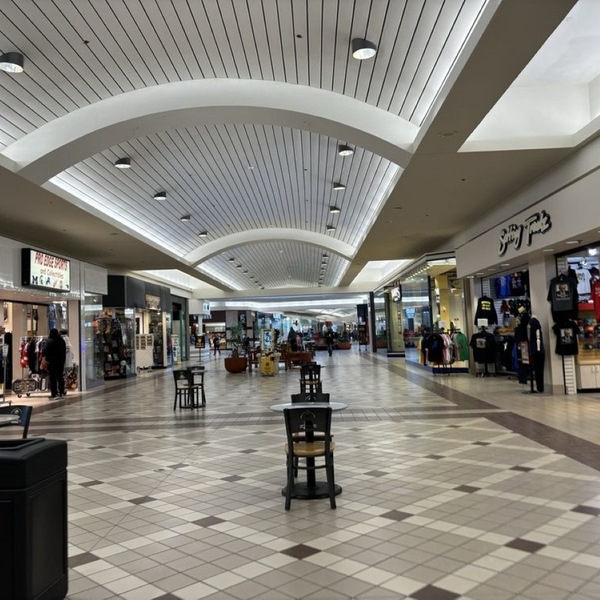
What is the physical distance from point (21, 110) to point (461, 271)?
991cm

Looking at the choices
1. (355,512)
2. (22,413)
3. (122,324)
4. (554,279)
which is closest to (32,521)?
(355,512)

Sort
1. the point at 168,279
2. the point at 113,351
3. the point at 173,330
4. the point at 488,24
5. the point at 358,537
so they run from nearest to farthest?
the point at 358,537
the point at 488,24
the point at 113,351
the point at 168,279
the point at 173,330

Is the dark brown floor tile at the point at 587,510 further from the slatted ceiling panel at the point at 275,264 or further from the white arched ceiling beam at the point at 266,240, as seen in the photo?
the slatted ceiling panel at the point at 275,264

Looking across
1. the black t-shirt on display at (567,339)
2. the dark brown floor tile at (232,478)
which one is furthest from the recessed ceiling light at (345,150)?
the dark brown floor tile at (232,478)

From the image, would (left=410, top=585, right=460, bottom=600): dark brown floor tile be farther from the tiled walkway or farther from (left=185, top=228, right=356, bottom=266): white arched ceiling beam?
(left=185, top=228, right=356, bottom=266): white arched ceiling beam

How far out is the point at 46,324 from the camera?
50.1 feet

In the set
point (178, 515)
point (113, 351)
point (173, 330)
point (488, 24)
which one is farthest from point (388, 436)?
point (173, 330)

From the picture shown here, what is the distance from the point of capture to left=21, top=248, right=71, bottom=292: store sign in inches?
438

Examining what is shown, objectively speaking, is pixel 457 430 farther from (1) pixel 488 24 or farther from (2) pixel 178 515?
(1) pixel 488 24

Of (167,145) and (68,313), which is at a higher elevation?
(167,145)

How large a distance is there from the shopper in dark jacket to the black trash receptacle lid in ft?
35.0

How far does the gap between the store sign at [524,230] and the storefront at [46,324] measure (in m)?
9.59

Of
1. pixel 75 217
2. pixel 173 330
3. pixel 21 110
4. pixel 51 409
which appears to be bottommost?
pixel 51 409

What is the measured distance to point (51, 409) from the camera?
10688mm
